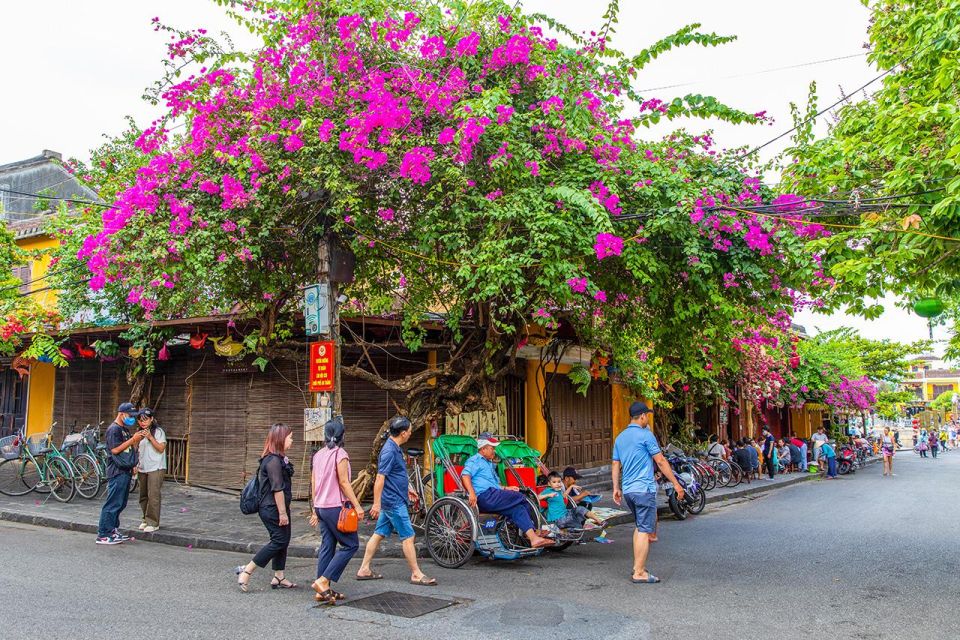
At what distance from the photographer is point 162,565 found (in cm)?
791

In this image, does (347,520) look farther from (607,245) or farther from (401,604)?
(607,245)

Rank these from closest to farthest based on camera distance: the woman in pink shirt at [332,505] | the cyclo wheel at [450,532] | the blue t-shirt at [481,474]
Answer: the woman in pink shirt at [332,505] → the cyclo wheel at [450,532] → the blue t-shirt at [481,474]

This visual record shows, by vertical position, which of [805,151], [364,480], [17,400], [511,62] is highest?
[511,62]

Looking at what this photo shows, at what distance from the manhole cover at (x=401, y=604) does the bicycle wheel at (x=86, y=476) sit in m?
8.32

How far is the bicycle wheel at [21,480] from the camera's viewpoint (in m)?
12.9

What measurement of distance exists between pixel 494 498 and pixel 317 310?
12.6ft

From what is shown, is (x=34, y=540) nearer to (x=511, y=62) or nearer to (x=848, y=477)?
(x=511, y=62)

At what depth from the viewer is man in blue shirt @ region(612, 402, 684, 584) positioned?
720cm

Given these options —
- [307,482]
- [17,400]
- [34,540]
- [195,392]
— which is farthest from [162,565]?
[17,400]

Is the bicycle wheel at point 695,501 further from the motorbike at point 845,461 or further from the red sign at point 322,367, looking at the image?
the motorbike at point 845,461

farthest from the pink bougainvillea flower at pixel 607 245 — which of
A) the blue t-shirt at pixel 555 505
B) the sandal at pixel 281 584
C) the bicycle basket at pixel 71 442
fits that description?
the bicycle basket at pixel 71 442

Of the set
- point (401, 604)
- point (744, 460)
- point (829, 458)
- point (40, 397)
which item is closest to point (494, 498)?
point (401, 604)

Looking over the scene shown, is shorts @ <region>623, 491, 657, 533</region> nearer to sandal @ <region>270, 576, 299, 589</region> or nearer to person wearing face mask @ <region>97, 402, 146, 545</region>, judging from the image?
sandal @ <region>270, 576, 299, 589</region>

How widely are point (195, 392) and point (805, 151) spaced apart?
1202 cm
